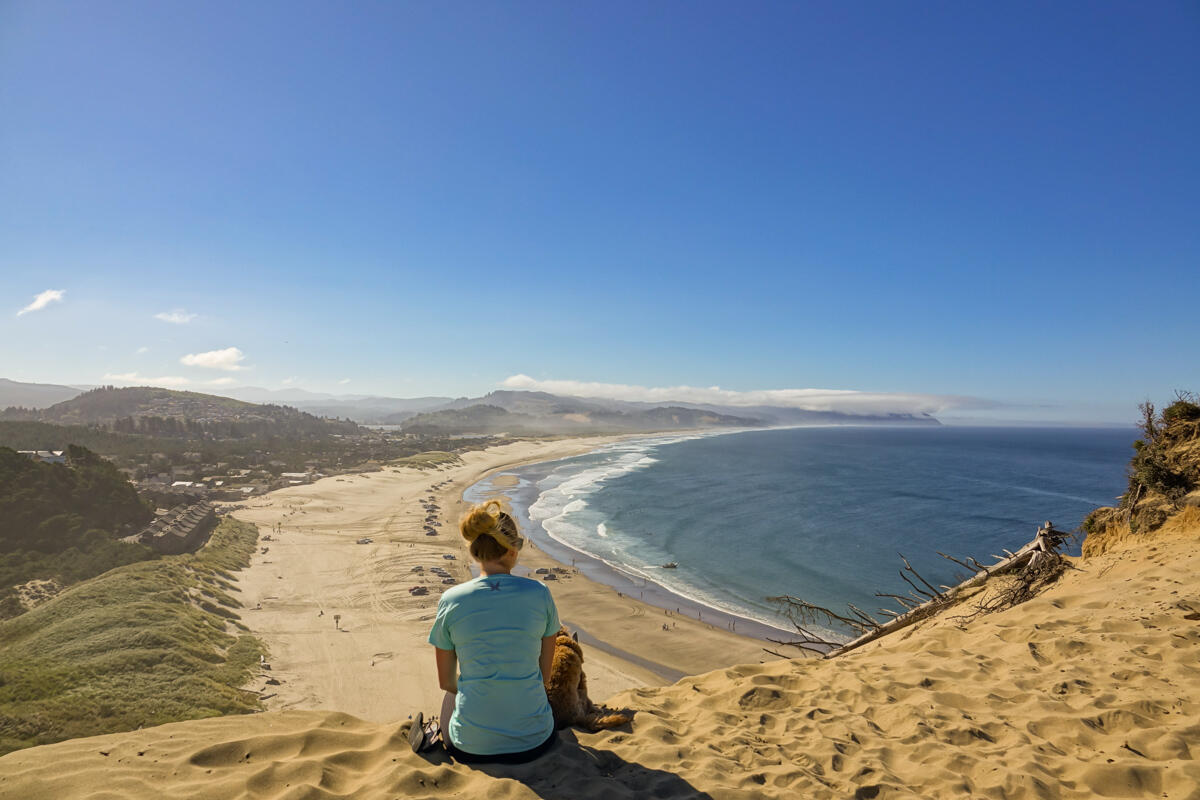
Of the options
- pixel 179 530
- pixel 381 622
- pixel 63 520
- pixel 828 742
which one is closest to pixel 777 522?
pixel 381 622

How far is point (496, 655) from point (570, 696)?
1450 millimetres

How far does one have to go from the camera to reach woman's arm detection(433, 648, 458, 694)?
3.14 meters

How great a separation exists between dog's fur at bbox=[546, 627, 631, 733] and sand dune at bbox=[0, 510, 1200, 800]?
0.17m

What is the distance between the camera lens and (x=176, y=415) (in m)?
118

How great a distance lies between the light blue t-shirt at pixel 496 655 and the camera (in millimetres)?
3045

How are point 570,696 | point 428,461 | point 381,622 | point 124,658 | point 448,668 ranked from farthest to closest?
point 428,461 < point 381,622 < point 124,658 < point 570,696 < point 448,668

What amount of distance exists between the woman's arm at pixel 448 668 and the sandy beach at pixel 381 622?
12.6 m

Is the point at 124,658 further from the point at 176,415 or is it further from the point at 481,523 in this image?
the point at 176,415

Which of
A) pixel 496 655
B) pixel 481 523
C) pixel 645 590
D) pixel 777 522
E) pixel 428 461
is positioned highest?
pixel 481 523

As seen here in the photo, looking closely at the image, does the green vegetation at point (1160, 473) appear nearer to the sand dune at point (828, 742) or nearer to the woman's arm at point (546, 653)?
the sand dune at point (828, 742)

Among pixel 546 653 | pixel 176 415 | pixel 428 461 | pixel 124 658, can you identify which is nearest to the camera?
pixel 546 653

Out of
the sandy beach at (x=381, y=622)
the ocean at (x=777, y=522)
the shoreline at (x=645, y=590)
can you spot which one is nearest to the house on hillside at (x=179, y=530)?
the sandy beach at (x=381, y=622)

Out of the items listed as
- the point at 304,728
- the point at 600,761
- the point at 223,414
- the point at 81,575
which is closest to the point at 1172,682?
the point at 600,761

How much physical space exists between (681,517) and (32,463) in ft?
134
